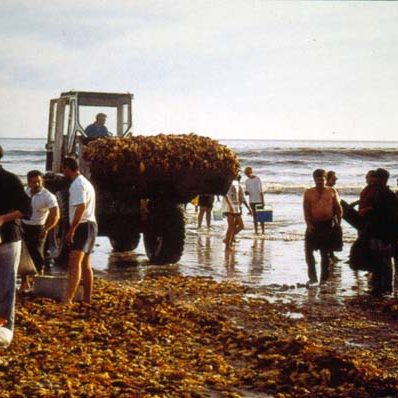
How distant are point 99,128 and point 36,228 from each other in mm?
4259

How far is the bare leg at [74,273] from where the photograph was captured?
32.2ft

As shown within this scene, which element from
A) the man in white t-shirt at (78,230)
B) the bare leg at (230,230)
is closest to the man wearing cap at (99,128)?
the bare leg at (230,230)

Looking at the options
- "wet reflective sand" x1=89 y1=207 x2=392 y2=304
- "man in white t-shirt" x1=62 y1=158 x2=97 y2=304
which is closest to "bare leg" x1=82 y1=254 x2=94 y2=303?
"man in white t-shirt" x1=62 y1=158 x2=97 y2=304

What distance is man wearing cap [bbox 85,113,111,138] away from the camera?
15359 millimetres

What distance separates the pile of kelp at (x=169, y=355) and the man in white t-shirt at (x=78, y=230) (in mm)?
341

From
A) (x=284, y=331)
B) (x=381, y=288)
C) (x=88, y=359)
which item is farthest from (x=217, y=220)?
(x=88, y=359)

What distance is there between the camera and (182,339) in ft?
27.8

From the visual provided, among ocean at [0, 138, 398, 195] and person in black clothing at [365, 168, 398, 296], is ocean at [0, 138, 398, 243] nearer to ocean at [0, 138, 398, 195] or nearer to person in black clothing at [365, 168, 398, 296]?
ocean at [0, 138, 398, 195]

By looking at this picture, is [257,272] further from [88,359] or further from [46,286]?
[88,359]

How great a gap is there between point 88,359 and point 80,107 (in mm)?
8829

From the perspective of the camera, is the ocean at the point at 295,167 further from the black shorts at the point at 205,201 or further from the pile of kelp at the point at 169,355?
the pile of kelp at the point at 169,355

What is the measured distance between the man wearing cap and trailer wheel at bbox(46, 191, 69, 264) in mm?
1469

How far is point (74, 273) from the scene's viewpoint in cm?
978

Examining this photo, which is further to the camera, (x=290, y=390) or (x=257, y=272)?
(x=257, y=272)
